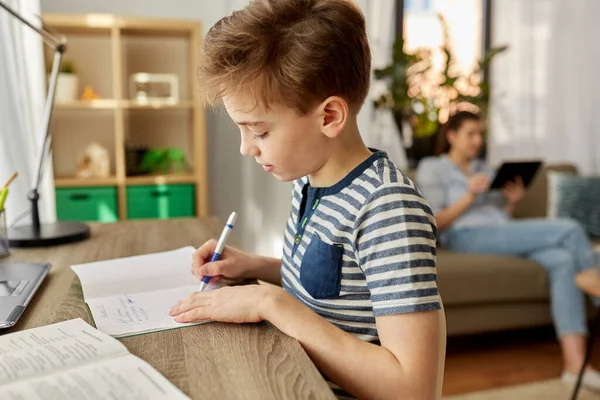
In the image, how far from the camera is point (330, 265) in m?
0.82

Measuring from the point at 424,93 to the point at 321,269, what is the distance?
9.37 ft

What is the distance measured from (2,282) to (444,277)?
6.15ft

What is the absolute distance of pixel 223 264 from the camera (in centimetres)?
99

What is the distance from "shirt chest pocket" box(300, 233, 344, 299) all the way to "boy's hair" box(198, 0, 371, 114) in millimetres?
184

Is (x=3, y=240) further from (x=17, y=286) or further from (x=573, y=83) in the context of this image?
(x=573, y=83)

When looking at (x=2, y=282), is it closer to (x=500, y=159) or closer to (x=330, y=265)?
(x=330, y=265)

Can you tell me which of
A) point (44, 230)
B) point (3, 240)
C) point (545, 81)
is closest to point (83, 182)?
point (44, 230)

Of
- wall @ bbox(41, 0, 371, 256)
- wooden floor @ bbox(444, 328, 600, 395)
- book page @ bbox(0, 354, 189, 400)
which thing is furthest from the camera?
wall @ bbox(41, 0, 371, 256)

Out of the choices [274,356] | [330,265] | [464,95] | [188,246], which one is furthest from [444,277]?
[274,356]

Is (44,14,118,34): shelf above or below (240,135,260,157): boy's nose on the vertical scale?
above

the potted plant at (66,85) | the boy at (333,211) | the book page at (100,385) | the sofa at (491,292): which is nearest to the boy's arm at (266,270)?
the boy at (333,211)

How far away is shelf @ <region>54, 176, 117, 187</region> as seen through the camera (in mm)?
2760

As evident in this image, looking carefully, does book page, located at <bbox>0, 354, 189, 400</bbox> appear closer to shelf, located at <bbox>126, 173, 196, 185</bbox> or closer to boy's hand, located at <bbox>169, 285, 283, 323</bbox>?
boy's hand, located at <bbox>169, 285, 283, 323</bbox>

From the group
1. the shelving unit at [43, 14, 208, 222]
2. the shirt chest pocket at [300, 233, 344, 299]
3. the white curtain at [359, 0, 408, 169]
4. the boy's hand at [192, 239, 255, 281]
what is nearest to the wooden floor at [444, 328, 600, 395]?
the white curtain at [359, 0, 408, 169]
